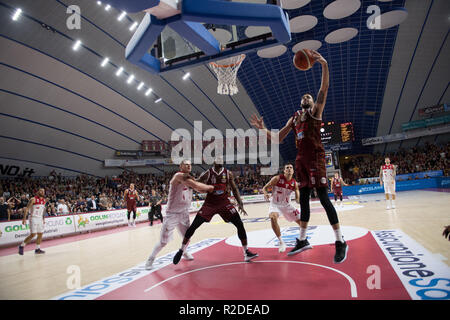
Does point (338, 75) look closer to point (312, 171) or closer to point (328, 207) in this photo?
point (312, 171)

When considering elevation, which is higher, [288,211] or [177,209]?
[177,209]

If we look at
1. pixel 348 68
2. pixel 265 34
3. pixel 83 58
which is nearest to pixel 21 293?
pixel 265 34

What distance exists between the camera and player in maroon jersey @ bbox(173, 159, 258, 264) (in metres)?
4.59

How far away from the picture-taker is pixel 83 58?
62.6 feet

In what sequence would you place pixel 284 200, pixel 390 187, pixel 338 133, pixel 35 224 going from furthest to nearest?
pixel 338 133 < pixel 390 187 < pixel 35 224 < pixel 284 200

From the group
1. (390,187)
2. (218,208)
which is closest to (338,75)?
(390,187)

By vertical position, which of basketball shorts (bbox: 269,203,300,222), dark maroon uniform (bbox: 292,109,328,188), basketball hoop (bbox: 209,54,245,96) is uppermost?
basketball hoop (bbox: 209,54,245,96)

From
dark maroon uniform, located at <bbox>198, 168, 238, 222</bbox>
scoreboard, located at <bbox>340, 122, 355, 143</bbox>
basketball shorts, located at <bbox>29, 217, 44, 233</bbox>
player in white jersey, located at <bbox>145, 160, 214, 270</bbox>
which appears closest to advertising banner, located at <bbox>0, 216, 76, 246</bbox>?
basketball shorts, located at <bbox>29, 217, 44, 233</bbox>

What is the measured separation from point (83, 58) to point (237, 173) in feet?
71.3

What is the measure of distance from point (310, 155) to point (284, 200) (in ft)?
7.36

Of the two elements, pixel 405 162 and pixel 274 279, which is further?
pixel 405 162

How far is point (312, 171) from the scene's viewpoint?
12.0ft

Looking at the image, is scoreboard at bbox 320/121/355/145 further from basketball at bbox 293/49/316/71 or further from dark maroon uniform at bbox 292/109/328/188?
dark maroon uniform at bbox 292/109/328/188

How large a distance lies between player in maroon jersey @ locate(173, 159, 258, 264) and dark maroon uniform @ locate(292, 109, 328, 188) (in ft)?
4.65
